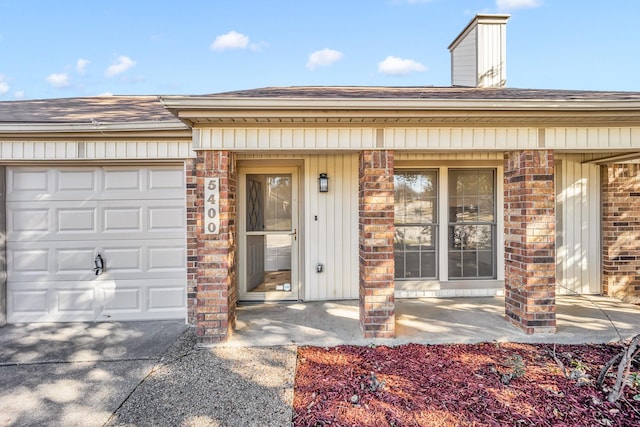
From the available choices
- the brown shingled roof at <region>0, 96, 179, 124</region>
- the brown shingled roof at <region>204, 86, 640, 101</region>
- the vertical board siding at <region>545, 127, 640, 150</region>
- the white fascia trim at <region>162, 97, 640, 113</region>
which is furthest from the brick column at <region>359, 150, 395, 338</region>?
the brown shingled roof at <region>0, 96, 179, 124</region>

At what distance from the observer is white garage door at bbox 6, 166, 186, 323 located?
449 centimetres

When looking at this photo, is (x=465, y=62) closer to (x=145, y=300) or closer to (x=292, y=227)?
(x=292, y=227)

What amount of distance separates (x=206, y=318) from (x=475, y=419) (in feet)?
9.10

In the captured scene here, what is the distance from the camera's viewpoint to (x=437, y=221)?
18.2ft

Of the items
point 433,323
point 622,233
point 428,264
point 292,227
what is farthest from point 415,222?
point 622,233

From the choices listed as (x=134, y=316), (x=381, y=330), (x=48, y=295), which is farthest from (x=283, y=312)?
(x=48, y=295)

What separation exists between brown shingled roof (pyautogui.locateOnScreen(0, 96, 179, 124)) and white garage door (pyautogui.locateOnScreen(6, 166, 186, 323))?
0.66 meters

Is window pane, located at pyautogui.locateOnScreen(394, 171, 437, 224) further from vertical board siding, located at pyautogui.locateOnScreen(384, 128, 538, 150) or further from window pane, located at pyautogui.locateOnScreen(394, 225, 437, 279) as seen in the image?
vertical board siding, located at pyautogui.locateOnScreen(384, 128, 538, 150)

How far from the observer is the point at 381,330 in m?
3.77

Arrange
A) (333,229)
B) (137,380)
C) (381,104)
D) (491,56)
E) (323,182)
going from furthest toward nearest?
(491,56), (333,229), (323,182), (381,104), (137,380)

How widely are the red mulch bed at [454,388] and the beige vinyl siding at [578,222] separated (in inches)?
91.7

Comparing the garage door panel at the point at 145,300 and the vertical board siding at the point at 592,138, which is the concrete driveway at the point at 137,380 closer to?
the garage door panel at the point at 145,300

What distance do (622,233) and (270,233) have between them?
5.80 m

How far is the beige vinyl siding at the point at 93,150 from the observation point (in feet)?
14.0
